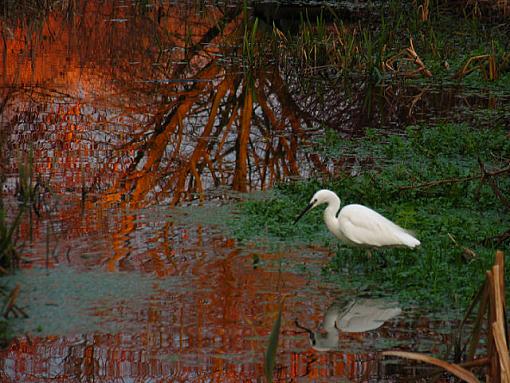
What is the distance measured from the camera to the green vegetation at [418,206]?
611 cm

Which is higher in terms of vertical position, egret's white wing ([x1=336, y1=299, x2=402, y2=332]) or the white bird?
the white bird

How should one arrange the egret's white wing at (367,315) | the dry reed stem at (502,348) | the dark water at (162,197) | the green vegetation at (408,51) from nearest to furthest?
the dry reed stem at (502,348) < the dark water at (162,197) < the egret's white wing at (367,315) < the green vegetation at (408,51)

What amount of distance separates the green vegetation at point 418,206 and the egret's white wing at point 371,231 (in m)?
0.20

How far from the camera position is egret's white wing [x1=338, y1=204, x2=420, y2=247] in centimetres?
615

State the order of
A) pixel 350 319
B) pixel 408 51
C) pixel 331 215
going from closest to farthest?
pixel 350 319
pixel 331 215
pixel 408 51

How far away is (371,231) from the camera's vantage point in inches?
242

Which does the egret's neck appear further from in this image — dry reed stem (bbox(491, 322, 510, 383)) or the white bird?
dry reed stem (bbox(491, 322, 510, 383))

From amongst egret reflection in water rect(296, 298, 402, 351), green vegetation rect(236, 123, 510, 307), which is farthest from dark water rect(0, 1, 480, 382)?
green vegetation rect(236, 123, 510, 307)

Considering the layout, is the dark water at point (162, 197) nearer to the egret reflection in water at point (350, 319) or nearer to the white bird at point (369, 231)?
the egret reflection in water at point (350, 319)

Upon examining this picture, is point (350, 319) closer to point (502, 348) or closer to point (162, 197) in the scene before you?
point (502, 348)

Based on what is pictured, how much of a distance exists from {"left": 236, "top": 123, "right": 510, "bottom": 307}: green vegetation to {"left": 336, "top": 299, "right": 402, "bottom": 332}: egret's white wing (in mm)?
162

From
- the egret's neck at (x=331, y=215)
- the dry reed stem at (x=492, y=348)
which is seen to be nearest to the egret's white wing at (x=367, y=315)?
the egret's neck at (x=331, y=215)

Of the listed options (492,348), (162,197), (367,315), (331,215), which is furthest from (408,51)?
(492,348)

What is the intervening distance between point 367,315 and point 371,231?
70 centimetres
